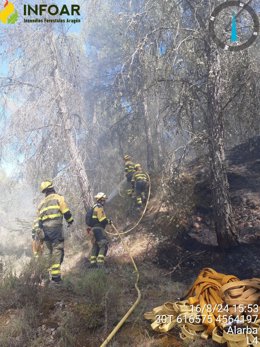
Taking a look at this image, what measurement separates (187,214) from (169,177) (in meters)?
1.67

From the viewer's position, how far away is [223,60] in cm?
725

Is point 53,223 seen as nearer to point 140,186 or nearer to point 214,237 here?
point 214,237

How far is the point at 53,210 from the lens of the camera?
6.62 m

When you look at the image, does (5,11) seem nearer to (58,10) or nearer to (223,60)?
(58,10)

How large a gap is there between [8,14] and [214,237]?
33.3ft

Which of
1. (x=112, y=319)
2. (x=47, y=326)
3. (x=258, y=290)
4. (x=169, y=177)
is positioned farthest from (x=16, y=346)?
(x=169, y=177)

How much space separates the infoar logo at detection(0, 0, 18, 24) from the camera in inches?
426

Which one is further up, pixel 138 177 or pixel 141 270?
pixel 138 177
